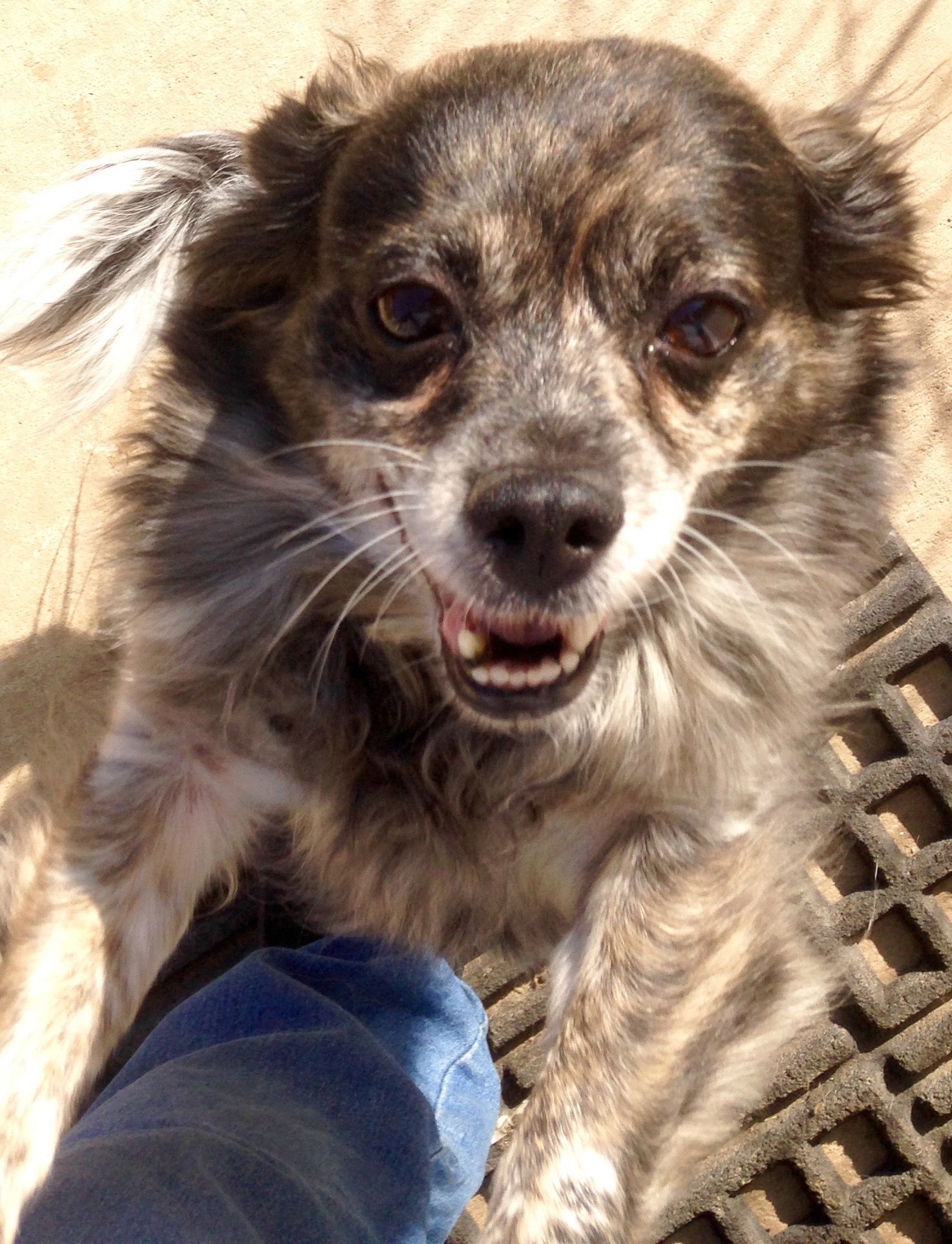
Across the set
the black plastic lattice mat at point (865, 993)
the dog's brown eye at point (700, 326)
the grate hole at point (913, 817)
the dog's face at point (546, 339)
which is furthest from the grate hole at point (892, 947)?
the dog's brown eye at point (700, 326)

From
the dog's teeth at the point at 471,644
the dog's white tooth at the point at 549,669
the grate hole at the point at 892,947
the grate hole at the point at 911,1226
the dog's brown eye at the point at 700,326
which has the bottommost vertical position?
the grate hole at the point at 911,1226

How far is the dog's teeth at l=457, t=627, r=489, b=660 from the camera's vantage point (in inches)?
61.5

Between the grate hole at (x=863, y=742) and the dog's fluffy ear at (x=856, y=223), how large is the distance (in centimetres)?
101

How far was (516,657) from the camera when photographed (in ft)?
5.17

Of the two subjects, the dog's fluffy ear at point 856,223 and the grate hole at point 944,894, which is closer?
the dog's fluffy ear at point 856,223

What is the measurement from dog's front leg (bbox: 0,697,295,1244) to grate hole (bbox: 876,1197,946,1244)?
160 centimetres

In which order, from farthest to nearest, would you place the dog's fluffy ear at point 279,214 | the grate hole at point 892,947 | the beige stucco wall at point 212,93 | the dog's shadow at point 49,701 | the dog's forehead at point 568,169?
the beige stucco wall at point 212,93, the dog's shadow at point 49,701, the grate hole at point 892,947, the dog's fluffy ear at point 279,214, the dog's forehead at point 568,169

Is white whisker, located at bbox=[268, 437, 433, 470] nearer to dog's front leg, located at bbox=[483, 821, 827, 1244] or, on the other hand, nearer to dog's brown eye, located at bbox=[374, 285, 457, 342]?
dog's brown eye, located at bbox=[374, 285, 457, 342]

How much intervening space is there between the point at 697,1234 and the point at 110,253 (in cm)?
237

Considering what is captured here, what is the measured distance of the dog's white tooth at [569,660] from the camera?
61.9 inches

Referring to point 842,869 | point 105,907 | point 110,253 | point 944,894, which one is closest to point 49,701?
point 105,907

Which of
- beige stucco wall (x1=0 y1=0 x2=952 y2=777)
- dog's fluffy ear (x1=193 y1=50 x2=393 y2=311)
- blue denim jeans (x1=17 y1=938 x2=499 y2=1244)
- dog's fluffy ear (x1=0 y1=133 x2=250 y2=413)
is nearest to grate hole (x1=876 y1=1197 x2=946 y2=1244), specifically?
blue denim jeans (x1=17 y1=938 x2=499 y2=1244)

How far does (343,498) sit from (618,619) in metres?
0.49

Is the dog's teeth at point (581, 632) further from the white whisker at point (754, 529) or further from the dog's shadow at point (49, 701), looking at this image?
the dog's shadow at point (49, 701)
